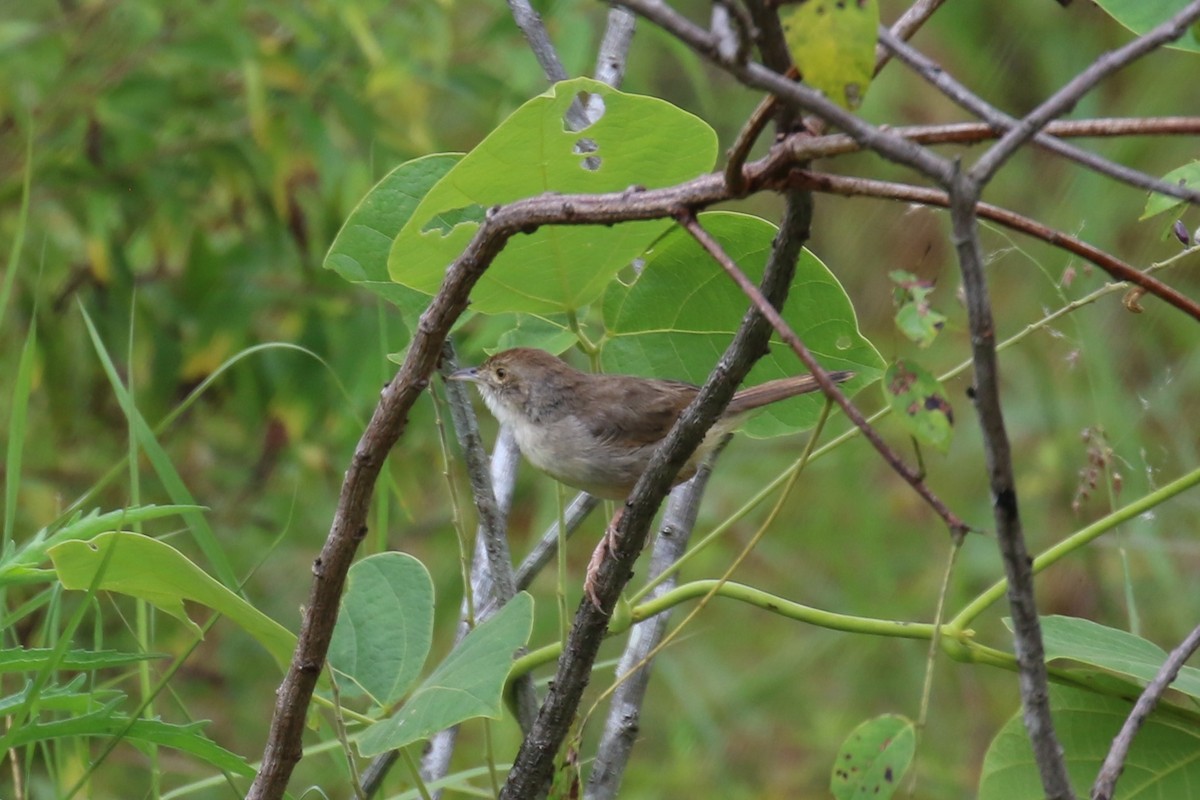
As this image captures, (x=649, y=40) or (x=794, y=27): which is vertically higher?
(x=649, y=40)

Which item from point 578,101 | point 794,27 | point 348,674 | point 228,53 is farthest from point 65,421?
point 794,27

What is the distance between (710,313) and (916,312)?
0.84 meters

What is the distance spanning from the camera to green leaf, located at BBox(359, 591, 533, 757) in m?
1.56

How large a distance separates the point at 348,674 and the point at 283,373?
2754 mm

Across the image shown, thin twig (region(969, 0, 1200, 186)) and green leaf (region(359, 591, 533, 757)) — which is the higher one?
thin twig (region(969, 0, 1200, 186))

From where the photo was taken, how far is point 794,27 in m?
1.08

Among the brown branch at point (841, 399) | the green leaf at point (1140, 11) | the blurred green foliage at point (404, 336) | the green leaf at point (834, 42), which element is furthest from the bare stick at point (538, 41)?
the green leaf at point (834, 42)

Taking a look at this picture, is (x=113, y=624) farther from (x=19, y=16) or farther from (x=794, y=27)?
(x=794, y=27)

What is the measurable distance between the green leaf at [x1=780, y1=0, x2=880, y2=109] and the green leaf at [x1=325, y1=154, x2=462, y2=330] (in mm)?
1001

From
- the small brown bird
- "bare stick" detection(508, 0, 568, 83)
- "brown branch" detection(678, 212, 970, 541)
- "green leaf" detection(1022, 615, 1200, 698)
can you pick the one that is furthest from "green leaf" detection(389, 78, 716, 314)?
the small brown bird

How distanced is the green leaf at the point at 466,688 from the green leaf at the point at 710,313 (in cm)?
57

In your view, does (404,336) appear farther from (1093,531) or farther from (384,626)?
(1093,531)

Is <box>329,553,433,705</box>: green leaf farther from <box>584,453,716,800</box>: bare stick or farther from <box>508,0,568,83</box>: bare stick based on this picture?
<box>508,0,568,83</box>: bare stick

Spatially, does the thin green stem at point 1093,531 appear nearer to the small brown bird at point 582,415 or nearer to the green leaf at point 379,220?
the green leaf at point 379,220
